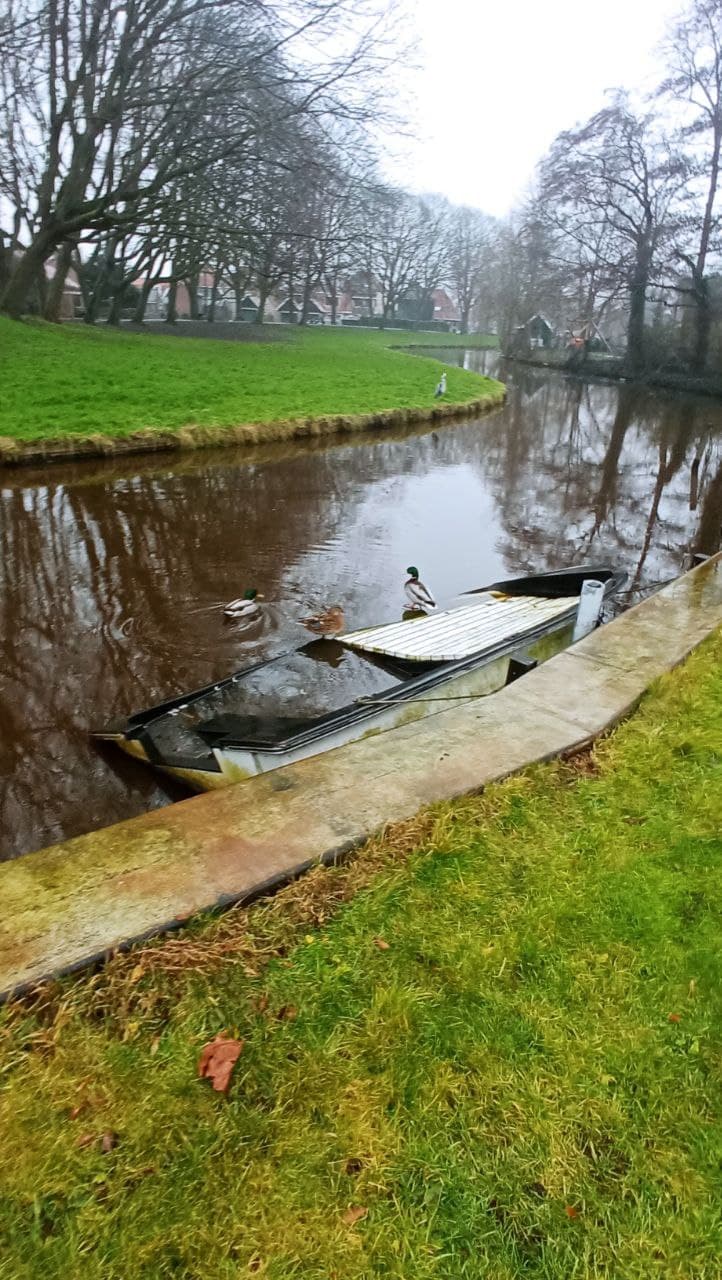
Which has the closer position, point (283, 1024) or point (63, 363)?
point (283, 1024)

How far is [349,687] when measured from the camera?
19.6 feet

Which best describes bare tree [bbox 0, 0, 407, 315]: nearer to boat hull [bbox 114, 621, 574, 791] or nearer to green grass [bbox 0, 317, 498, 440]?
green grass [bbox 0, 317, 498, 440]

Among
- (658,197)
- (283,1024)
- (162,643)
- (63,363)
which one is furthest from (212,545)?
(658,197)

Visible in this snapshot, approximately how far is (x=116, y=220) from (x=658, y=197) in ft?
99.9

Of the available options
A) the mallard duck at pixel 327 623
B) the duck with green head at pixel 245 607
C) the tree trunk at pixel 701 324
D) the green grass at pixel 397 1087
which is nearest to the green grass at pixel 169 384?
the duck with green head at pixel 245 607

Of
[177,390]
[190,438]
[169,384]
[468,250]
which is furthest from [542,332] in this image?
[190,438]

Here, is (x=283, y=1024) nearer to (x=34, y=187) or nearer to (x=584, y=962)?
(x=584, y=962)

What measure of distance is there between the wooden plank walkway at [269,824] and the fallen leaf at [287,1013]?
47 centimetres

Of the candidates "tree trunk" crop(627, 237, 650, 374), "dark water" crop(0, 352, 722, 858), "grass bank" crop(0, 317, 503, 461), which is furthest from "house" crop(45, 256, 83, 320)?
"tree trunk" crop(627, 237, 650, 374)

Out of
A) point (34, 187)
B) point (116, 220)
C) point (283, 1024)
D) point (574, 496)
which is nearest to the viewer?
point (283, 1024)

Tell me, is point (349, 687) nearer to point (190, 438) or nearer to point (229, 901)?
point (229, 901)

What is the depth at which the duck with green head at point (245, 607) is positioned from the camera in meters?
7.20

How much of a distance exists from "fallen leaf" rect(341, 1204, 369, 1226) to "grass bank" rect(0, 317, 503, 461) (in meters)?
12.8

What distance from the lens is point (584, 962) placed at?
8.23ft
